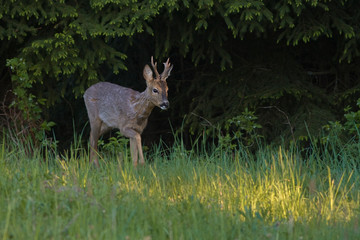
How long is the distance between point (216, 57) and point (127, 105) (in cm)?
289

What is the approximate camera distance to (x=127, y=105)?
9438mm

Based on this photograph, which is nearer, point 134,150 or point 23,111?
point 134,150

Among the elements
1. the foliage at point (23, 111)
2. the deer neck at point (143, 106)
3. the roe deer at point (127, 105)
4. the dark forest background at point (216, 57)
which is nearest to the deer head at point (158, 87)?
the roe deer at point (127, 105)

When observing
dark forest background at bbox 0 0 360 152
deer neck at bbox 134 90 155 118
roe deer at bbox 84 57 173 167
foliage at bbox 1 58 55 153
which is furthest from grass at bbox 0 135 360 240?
foliage at bbox 1 58 55 153

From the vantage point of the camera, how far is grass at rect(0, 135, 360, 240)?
4.55m

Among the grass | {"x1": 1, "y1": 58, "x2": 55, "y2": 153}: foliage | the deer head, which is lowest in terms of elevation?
{"x1": 1, "y1": 58, "x2": 55, "y2": 153}: foliage

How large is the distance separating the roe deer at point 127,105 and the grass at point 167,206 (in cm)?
218

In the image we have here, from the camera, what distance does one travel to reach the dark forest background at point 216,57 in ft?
29.5

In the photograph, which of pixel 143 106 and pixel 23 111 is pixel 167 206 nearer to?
pixel 143 106

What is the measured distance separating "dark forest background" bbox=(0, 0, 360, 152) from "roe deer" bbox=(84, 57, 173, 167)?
0.27 metres

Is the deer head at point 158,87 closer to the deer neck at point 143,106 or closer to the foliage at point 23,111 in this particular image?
the deer neck at point 143,106

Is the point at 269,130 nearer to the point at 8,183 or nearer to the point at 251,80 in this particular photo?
the point at 251,80

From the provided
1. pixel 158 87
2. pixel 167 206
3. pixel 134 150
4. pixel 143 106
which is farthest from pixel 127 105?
pixel 167 206

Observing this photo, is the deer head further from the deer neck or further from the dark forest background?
the dark forest background
